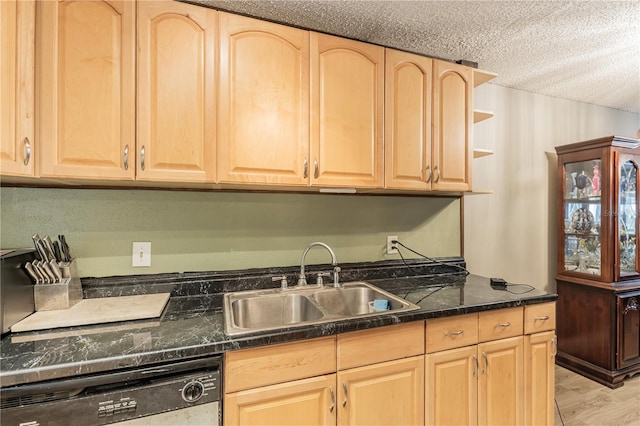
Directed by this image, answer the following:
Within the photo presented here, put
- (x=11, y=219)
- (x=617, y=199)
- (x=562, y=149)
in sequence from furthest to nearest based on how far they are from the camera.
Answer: (x=562, y=149) < (x=617, y=199) < (x=11, y=219)

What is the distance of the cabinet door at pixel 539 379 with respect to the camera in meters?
1.62

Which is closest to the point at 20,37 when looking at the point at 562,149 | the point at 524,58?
the point at 524,58

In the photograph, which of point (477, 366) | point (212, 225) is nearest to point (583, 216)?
point (477, 366)

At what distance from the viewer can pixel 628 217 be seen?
2.68 meters

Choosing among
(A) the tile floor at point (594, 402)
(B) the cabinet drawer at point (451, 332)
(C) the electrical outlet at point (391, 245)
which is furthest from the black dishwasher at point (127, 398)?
(A) the tile floor at point (594, 402)

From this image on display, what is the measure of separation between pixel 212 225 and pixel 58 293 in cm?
69

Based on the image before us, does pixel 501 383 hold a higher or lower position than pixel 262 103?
lower

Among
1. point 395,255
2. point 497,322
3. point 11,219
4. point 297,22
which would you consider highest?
point 297,22

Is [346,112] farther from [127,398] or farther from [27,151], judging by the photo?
[127,398]

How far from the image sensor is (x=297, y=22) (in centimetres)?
174

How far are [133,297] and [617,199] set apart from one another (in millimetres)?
3394

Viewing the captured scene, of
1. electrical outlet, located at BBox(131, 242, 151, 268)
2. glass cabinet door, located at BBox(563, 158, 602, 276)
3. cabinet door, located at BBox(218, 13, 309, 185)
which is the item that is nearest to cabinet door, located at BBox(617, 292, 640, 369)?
glass cabinet door, located at BBox(563, 158, 602, 276)

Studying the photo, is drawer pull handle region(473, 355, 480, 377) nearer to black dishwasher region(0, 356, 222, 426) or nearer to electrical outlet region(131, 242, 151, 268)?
black dishwasher region(0, 356, 222, 426)

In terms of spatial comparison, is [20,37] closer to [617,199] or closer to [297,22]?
[297,22]
